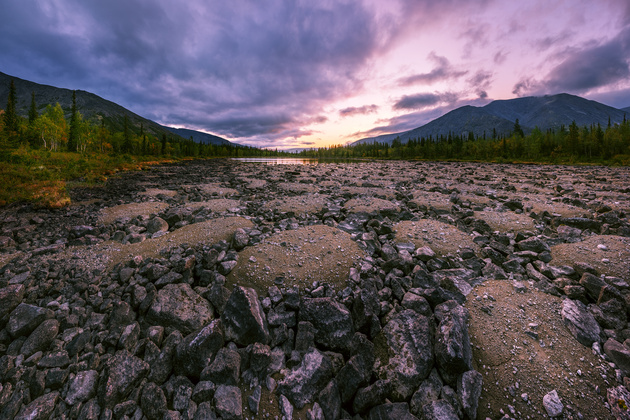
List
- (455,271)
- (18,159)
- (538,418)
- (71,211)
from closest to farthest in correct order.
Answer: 1. (538,418)
2. (455,271)
3. (71,211)
4. (18,159)

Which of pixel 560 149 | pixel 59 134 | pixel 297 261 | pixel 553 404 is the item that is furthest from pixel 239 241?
pixel 560 149

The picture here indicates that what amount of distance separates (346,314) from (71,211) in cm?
1317

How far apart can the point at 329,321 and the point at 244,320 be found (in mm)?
1274

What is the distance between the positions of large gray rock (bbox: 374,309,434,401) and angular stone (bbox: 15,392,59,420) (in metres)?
3.77

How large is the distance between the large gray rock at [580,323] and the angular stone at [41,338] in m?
7.50

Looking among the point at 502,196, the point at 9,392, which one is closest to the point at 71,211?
the point at 9,392

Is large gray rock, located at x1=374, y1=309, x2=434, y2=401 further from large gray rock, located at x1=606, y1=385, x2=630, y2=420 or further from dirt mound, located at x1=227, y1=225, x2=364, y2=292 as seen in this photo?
large gray rock, located at x1=606, y1=385, x2=630, y2=420

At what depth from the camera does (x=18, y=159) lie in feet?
77.4

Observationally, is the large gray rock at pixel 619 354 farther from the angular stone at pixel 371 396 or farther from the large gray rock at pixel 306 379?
the large gray rock at pixel 306 379

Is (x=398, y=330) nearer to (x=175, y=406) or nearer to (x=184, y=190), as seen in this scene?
(x=175, y=406)

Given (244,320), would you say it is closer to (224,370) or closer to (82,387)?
(224,370)

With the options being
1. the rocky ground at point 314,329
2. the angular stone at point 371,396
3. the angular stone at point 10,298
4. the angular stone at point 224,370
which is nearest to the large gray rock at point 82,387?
the rocky ground at point 314,329

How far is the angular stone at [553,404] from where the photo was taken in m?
2.47

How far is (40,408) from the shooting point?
2.53m
